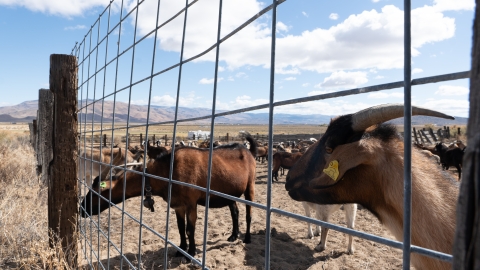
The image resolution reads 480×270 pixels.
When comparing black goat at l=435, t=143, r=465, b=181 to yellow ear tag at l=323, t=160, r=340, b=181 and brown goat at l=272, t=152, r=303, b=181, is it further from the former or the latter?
yellow ear tag at l=323, t=160, r=340, b=181

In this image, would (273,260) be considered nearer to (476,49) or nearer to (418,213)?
(418,213)

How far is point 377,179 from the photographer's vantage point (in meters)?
2.75

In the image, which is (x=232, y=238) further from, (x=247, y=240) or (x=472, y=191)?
(x=472, y=191)

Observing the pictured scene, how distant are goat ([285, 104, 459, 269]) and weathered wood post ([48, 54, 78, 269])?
2.79m

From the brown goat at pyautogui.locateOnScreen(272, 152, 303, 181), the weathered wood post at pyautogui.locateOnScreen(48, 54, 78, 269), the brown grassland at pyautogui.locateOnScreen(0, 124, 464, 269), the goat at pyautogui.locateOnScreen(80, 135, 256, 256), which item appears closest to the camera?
the weathered wood post at pyautogui.locateOnScreen(48, 54, 78, 269)

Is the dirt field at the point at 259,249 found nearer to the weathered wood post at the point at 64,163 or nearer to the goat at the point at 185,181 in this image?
the goat at the point at 185,181

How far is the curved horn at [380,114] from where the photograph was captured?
1.76m

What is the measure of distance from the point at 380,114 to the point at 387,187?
748 mm

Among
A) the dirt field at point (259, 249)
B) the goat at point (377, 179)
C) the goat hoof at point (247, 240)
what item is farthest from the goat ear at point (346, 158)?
the goat hoof at point (247, 240)

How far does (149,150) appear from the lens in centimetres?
613

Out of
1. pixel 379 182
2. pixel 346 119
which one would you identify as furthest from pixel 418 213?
pixel 346 119

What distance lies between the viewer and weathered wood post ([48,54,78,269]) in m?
4.29

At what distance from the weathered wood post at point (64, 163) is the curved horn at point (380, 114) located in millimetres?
3462

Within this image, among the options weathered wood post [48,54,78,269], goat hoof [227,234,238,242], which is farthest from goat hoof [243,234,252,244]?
weathered wood post [48,54,78,269]
